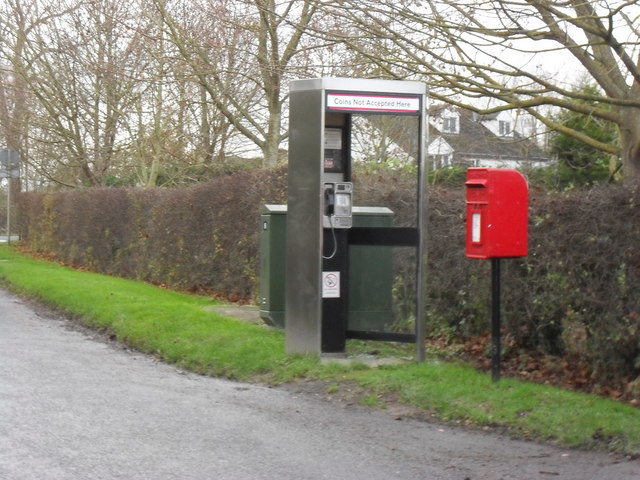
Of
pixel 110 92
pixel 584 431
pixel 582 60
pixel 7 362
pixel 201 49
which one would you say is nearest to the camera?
pixel 584 431

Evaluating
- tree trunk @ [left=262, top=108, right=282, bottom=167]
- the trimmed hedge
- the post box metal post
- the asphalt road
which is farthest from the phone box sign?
tree trunk @ [left=262, top=108, right=282, bottom=167]

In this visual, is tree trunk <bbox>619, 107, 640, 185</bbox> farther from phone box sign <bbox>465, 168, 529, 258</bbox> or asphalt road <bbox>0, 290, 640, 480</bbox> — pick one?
asphalt road <bbox>0, 290, 640, 480</bbox>

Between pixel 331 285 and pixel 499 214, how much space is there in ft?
8.23

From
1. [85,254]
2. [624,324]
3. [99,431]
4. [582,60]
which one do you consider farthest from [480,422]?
[85,254]

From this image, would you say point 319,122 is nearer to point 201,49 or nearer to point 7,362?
point 7,362

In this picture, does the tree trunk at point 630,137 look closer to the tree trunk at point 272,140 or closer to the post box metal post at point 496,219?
the post box metal post at point 496,219

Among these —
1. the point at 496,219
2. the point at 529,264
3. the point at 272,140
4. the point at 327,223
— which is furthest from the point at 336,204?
the point at 272,140

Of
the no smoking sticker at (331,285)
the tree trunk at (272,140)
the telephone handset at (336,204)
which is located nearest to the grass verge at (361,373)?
the no smoking sticker at (331,285)

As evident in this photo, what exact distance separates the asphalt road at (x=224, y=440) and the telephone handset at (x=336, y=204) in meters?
1.93

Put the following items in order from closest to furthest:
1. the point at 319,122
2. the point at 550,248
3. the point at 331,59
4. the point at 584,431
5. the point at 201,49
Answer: the point at 584,431
the point at 550,248
the point at 319,122
the point at 331,59
the point at 201,49

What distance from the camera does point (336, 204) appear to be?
418 inches

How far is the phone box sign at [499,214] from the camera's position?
878cm

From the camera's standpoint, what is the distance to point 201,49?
19.1m

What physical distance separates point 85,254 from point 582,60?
15541 millimetres
